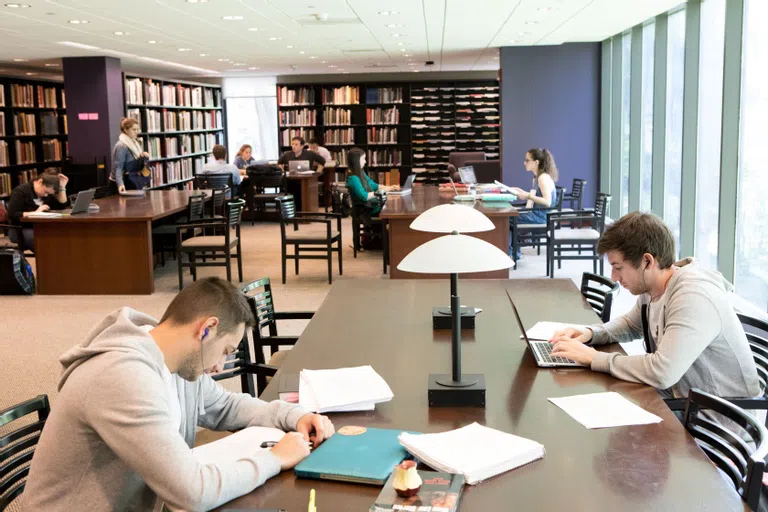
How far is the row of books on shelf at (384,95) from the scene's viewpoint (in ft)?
54.9

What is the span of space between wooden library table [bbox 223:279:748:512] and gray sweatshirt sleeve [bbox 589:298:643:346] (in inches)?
1.7

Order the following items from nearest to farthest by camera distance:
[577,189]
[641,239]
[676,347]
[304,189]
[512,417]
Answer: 1. [512,417]
2. [676,347]
3. [641,239]
4. [577,189]
5. [304,189]

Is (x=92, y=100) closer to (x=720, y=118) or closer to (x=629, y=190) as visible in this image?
(x=629, y=190)

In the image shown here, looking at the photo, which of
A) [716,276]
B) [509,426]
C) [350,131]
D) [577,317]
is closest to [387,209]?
[577,317]

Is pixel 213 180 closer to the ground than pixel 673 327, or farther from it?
farther from it

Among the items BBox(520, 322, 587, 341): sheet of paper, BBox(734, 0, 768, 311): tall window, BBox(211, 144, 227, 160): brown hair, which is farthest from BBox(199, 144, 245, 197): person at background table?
BBox(520, 322, 587, 341): sheet of paper

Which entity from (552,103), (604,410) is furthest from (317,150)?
(604,410)

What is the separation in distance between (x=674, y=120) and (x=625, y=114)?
2451 millimetres

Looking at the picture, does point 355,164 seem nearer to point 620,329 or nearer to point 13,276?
point 13,276

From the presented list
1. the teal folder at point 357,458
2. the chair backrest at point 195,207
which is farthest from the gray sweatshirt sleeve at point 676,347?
the chair backrest at point 195,207

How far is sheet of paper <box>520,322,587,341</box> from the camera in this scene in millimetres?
3088

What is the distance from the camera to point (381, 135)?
16.8 metres

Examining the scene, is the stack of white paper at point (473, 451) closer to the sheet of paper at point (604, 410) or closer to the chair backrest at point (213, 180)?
the sheet of paper at point (604, 410)

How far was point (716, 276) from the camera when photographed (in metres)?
2.79
